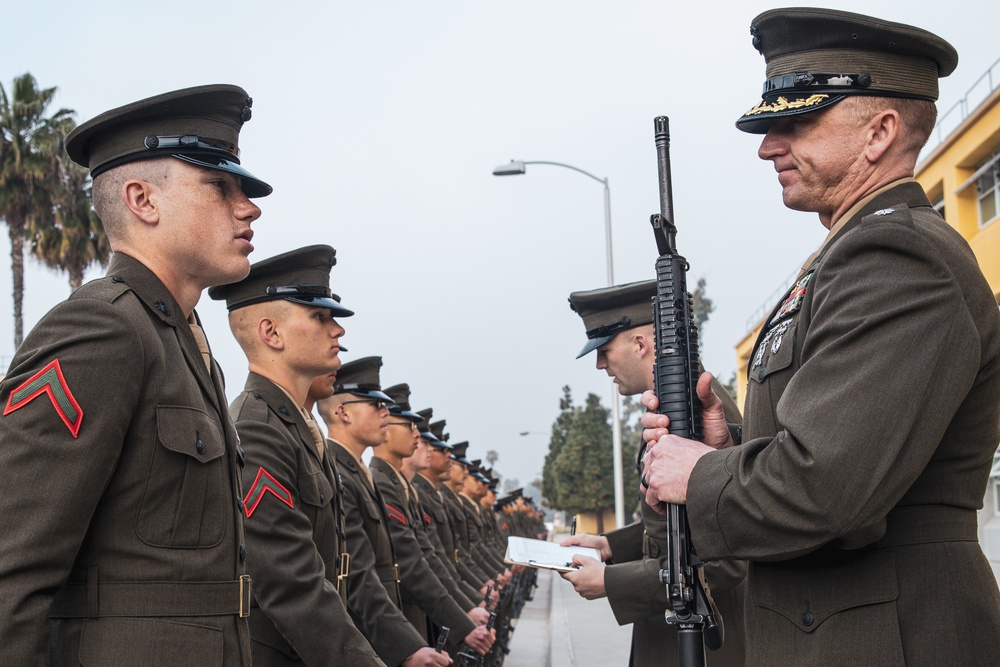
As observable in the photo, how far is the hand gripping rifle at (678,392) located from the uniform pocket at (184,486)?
1.19 meters

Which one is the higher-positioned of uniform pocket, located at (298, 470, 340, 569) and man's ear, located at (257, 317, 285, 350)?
man's ear, located at (257, 317, 285, 350)

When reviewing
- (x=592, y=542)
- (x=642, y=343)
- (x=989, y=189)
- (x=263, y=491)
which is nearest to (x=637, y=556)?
(x=592, y=542)

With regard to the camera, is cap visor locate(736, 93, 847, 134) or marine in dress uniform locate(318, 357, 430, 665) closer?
cap visor locate(736, 93, 847, 134)

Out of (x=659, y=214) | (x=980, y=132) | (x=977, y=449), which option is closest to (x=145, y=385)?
(x=659, y=214)

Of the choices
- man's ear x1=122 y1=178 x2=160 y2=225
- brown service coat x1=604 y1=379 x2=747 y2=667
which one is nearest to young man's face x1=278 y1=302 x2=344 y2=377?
brown service coat x1=604 y1=379 x2=747 y2=667

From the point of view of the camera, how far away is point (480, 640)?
732 cm

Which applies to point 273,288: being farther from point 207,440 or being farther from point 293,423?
point 207,440

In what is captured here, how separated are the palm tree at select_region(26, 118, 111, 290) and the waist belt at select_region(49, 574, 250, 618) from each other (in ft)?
75.1

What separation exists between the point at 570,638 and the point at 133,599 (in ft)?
41.7

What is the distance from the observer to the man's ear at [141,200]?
10.3ft

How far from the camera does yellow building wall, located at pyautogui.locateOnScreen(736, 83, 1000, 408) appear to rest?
762 inches

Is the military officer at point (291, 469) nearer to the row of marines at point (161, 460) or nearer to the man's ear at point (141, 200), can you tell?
the row of marines at point (161, 460)

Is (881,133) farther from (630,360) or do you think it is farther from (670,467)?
(630,360)

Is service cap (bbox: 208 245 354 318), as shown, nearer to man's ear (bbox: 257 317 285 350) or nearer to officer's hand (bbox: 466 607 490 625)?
man's ear (bbox: 257 317 285 350)
